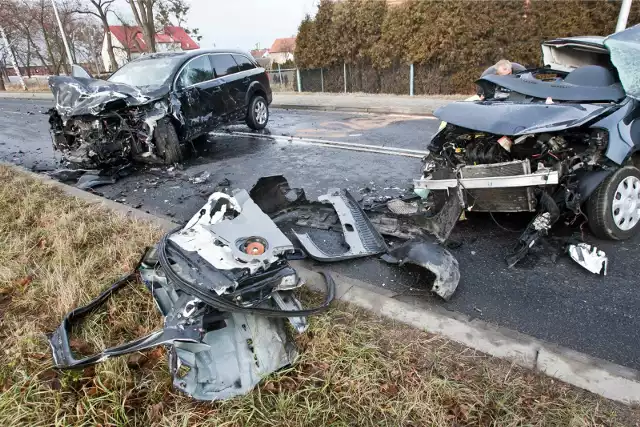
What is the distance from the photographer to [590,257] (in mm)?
3033

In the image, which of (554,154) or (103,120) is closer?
(554,154)

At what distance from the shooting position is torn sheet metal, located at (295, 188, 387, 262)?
11.0 feet

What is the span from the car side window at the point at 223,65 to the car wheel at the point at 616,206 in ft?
21.9

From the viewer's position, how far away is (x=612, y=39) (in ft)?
12.3

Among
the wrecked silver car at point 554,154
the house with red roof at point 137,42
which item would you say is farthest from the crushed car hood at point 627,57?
the house with red roof at point 137,42

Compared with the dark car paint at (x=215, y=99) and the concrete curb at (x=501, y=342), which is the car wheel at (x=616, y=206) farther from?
the dark car paint at (x=215, y=99)

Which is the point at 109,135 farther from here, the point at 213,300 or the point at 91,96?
the point at 213,300

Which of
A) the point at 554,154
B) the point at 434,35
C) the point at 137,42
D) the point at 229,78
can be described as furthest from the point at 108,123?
the point at 137,42

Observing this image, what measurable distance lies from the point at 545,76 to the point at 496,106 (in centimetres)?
129

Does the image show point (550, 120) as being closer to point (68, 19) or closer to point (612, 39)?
point (612, 39)

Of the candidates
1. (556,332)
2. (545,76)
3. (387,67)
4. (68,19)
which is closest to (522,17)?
(387,67)

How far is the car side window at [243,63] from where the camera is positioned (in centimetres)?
837

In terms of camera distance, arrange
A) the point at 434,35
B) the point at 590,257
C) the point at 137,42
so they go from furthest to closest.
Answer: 1. the point at 137,42
2. the point at 434,35
3. the point at 590,257

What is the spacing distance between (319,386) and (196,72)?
258 inches
